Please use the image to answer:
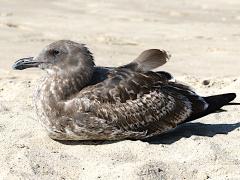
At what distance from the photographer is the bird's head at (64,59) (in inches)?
262

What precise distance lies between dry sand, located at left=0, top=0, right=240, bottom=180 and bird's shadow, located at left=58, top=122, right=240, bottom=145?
10 millimetres

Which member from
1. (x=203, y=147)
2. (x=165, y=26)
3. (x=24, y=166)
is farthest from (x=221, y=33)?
(x=24, y=166)

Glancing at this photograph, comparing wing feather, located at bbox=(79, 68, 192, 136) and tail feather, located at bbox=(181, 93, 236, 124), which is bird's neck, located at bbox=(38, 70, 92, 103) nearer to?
wing feather, located at bbox=(79, 68, 192, 136)

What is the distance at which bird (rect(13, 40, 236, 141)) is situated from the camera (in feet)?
21.1

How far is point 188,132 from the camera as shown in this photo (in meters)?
7.12

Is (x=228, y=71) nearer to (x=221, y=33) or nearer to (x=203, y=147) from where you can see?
(x=221, y=33)

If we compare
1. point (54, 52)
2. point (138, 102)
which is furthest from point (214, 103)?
point (54, 52)

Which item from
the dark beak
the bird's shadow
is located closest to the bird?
the dark beak

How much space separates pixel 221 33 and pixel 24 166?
287 inches

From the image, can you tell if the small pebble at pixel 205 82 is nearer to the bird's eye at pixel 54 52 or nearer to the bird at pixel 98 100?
the bird at pixel 98 100

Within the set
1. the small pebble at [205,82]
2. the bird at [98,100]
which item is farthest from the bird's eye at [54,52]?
the small pebble at [205,82]

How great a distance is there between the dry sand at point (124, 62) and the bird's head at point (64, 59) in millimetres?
704

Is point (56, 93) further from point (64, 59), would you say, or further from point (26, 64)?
point (26, 64)

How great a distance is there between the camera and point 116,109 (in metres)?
6.52
